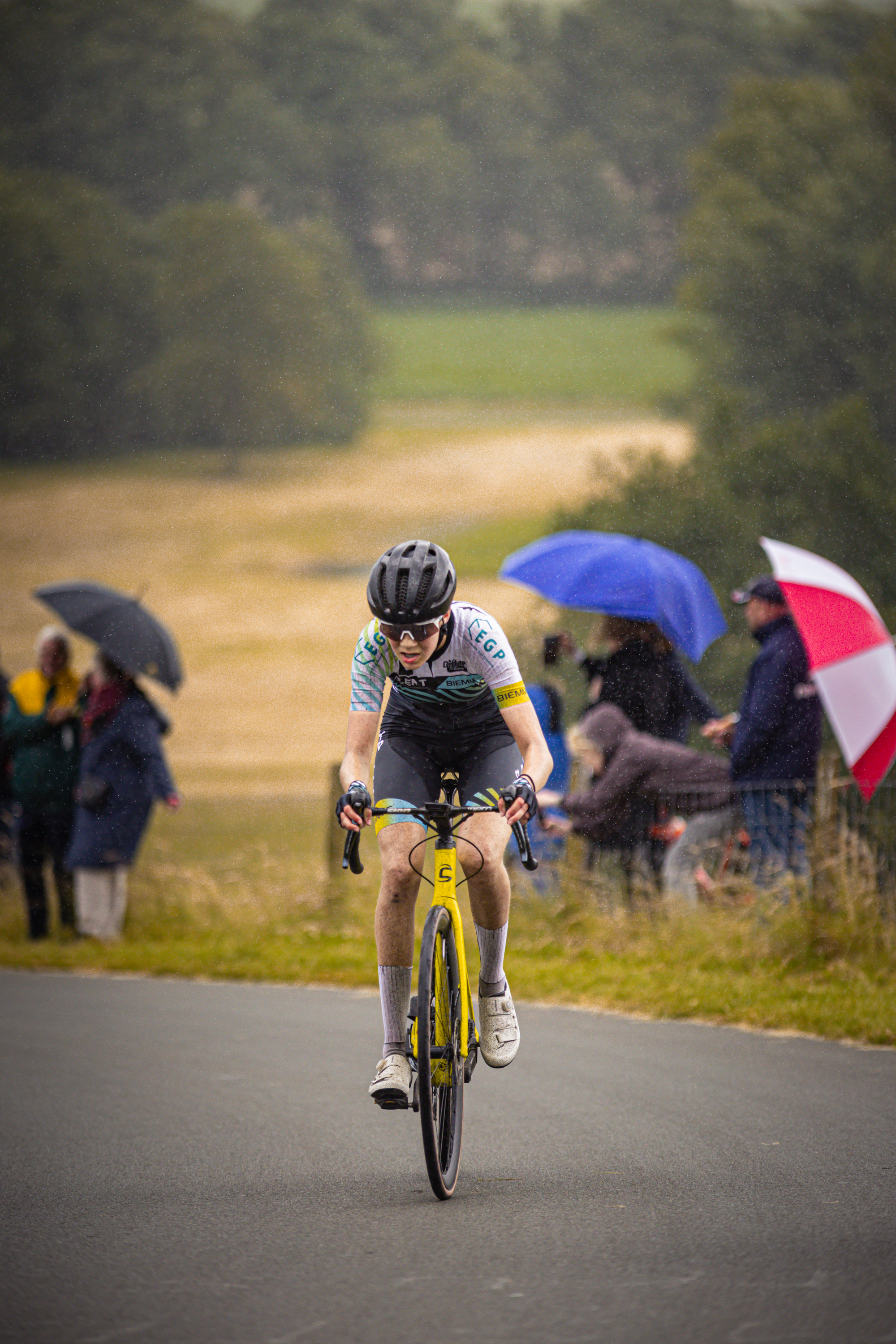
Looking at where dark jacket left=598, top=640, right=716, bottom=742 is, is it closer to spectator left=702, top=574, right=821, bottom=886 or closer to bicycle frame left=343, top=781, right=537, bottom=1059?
spectator left=702, top=574, right=821, bottom=886

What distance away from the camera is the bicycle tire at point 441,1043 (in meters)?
5.48

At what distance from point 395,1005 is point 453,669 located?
1140mm

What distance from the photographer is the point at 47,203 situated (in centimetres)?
6569

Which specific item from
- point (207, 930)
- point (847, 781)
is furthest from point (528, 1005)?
point (207, 930)

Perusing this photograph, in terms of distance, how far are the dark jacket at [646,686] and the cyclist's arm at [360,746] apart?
4915 mm

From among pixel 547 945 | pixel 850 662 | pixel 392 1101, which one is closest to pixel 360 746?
pixel 392 1101

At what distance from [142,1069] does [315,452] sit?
5624 centimetres

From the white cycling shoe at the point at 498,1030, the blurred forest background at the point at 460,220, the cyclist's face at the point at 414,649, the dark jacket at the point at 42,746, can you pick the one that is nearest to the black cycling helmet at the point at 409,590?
the cyclist's face at the point at 414,649

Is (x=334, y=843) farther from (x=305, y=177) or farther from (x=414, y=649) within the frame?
(x=305, y=177)

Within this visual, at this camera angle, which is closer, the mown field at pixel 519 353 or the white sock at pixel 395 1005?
the white sock at pixel 395 1005

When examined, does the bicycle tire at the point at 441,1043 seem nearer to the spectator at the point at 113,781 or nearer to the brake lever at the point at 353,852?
the brake lever at the point at 353,852

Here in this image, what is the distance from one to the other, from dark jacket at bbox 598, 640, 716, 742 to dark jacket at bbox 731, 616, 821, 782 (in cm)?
73

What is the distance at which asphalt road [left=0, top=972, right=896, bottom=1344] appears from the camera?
4367mm

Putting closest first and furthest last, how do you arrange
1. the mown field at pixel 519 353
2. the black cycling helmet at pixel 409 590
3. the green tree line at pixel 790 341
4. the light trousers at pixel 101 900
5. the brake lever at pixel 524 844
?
the brake lever at pixel 524 844 < the black cycling helmet at pixel 409 590 < the light trousers at pixel 101 900 < the green tree line at pixel 790 341 < the mown field at pixel 519 353
